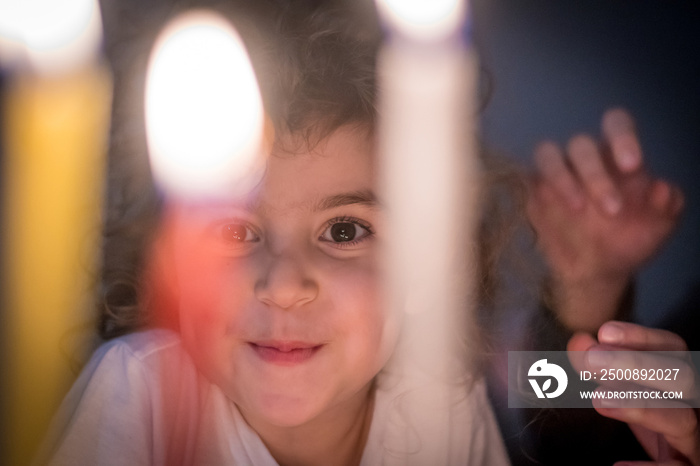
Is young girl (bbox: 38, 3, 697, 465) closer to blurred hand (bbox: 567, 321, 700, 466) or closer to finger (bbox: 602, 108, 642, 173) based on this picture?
blurred hand (bbox: 567, 321, 700, 466)

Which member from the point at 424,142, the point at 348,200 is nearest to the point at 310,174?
the point at 348,200

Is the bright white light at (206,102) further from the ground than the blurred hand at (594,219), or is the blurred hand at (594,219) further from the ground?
the bright white light at (206,102)

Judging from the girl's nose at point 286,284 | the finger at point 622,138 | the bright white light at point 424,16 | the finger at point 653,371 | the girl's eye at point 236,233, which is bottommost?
the finger at point 653,371

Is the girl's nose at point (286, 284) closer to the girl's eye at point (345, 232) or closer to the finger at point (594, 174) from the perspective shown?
the girl's eye at point (345, 232)

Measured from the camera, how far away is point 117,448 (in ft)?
2.38

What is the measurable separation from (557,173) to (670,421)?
339 mm

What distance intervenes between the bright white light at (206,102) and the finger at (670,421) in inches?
21.5

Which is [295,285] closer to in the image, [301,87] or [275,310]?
[275,310]

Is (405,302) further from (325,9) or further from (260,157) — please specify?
(325,9)

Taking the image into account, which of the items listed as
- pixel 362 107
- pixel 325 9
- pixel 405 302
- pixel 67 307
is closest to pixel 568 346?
pixel 405 302

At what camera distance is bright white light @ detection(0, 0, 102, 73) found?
711mm

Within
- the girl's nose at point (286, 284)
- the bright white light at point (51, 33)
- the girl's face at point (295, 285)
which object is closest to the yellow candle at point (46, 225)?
the bright white light at point (51, 33)

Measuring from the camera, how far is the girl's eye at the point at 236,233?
0.70 metres

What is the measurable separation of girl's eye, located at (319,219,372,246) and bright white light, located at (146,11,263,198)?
11 cm
